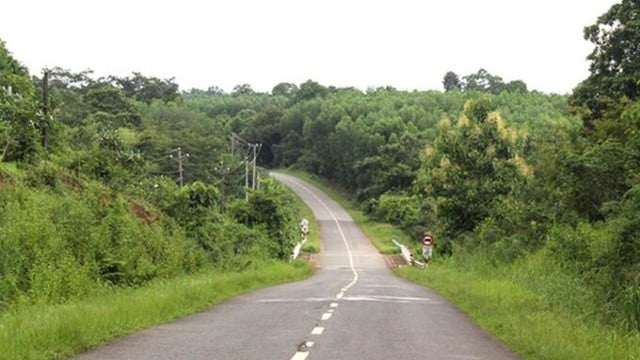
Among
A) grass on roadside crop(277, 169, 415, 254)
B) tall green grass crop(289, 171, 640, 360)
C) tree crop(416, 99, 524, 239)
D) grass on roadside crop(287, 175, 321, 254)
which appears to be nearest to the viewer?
tall green grass crop(289, 171, 640, 360)

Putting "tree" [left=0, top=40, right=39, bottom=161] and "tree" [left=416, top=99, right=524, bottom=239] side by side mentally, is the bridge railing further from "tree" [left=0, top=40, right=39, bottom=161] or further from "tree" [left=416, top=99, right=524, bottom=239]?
"tree" [left=0, top=40, right=39, bottom=161]

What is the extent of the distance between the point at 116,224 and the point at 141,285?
2828 millimetres

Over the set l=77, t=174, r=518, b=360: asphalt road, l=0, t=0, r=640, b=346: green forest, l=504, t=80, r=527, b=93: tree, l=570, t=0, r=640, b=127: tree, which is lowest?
l=77, t=174, r=518, b=360: asphalt road

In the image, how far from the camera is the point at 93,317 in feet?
44.8

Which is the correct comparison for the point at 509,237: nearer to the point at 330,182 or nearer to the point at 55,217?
the point at 55,217

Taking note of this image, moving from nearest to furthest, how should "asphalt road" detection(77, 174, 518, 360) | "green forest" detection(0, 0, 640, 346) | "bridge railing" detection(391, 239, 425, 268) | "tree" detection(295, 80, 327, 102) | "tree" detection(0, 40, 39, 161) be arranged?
"asphalt road" detection(77, 174, 518, 360)
"green forest" detection(0, 0, 640, 346)
"tree" detection(0, 40, 39, 161)
"bridge railing" detection(391, 239, 425, 268)
"tree" detection(295, 80, 327, 102)

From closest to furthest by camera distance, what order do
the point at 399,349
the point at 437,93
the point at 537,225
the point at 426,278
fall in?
the point at 399,349, the point at 537,225, the point at 426,278, the point at 437,93

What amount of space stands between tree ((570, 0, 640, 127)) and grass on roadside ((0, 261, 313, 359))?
21884 mm

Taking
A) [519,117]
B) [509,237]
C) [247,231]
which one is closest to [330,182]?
[519,117]

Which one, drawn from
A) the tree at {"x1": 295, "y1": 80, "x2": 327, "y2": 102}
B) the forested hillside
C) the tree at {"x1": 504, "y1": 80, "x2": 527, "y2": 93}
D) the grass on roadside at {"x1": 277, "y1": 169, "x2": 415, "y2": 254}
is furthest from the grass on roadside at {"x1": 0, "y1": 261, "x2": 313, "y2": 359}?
the tree at {"x1": 504, "y1": 80, "x2": 527, "y2": 93}

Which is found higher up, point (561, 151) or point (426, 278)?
point (561, 151)

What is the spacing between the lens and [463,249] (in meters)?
45.2

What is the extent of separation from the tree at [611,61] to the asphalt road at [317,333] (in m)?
17.9

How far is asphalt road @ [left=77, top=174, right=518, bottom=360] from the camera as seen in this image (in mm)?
11883
